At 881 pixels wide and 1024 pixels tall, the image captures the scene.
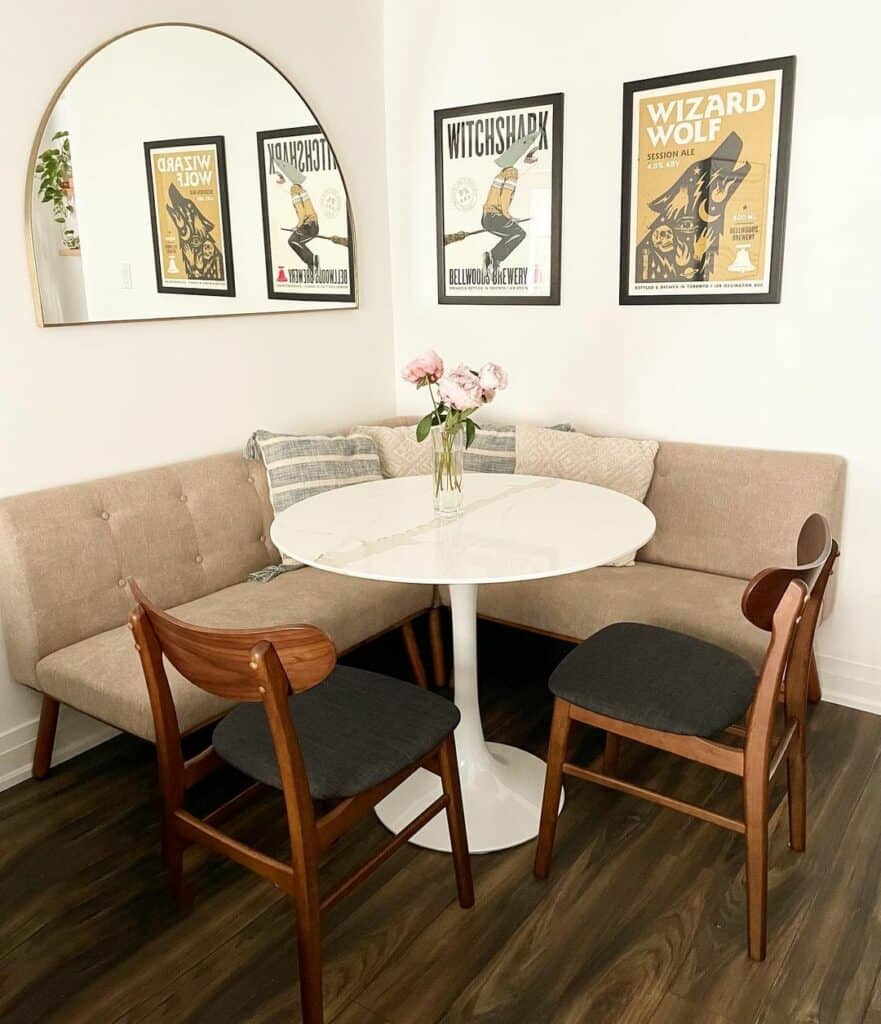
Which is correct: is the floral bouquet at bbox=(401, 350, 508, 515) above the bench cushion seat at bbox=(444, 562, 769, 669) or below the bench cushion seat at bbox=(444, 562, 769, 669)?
above

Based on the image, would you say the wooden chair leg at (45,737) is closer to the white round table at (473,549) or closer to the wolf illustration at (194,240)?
the white round table at (473,549)

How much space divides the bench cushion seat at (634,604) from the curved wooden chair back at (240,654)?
1345mm

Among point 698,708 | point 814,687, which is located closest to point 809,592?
point 698,708

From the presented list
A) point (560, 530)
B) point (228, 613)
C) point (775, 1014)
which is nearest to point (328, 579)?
point (228, 613)

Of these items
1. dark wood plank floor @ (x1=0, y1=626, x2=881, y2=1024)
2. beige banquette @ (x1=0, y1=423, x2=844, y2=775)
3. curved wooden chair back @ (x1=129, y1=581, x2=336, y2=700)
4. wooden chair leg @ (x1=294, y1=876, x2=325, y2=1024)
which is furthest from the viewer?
beige banquette @ (x1=0, y1=423, x2=844, y2=775)

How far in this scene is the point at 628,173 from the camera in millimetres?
2988

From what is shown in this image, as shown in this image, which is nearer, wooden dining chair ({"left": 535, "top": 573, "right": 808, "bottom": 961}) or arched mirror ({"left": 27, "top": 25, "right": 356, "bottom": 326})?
wooden dining chair ({"left": 535, "top": 573, "right": 808, "bottom": 961})

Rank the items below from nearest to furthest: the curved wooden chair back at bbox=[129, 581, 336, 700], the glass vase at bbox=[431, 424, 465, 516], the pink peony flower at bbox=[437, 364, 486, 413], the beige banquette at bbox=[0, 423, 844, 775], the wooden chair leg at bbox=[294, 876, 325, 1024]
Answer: the curved wooden chair back at bbox=[129, 581, 336, 700], the wooden chair leg at bbox=[294, 876, 325, 1024], the pink peony flower at bbox=[437, 364, 486, 413], the glass vase at bbox=[431, 424, 465, 516], the beige banquette at bbox=[0, 423, 844, 775]

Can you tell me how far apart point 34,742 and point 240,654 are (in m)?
1.46

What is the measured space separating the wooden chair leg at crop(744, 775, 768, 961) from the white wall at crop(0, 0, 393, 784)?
188 centimetres

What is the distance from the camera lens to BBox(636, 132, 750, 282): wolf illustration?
280 centimetres

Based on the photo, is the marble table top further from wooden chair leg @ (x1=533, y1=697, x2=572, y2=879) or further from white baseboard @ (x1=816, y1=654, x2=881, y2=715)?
white baseboard @ (x1=816, y1=654, x2=881, y2=715)

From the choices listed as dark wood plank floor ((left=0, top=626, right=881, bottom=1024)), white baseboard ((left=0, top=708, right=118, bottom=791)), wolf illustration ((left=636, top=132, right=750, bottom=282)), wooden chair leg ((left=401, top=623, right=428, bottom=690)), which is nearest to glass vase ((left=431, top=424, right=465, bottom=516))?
wooden chair leg ((left=401, top=623, right=428, bottom=690))

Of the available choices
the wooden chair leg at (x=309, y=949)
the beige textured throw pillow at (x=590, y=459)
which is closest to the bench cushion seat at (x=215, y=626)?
the beige textured throw pillow at (x=590, y=459)
